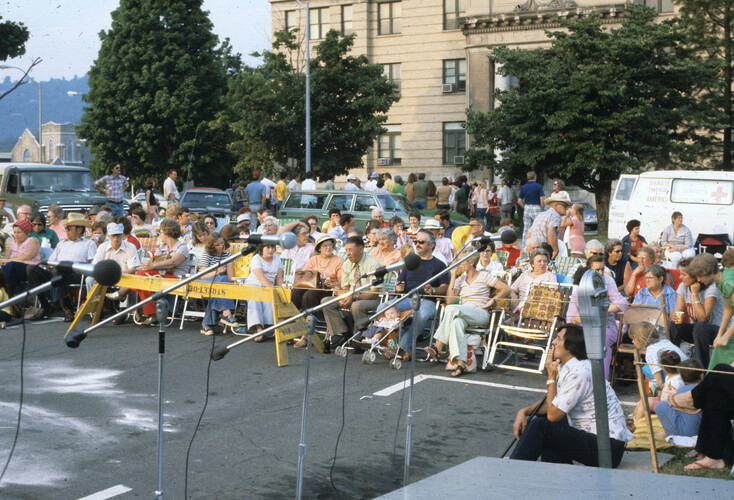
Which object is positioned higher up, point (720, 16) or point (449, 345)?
point (720, 16)

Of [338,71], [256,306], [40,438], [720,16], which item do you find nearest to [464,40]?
[338,71]

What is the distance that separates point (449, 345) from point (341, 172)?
28.0 m

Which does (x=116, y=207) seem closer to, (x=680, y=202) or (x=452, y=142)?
(x=680, y=202)

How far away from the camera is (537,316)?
35.0ft

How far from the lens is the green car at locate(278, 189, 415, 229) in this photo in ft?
72.4

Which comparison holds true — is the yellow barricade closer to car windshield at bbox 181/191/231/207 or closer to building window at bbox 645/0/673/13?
car windshield at bbox 181/191/231/207

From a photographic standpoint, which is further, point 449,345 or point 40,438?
point 449,345

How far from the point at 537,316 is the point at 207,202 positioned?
20.6 meters

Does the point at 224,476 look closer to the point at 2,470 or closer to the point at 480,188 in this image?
the point at 2,470

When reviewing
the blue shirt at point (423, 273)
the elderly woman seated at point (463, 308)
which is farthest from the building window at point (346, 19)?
the elderly woman seated at point (463, 308)

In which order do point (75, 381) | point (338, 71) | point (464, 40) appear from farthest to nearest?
point (464, 40), point (338, 71), point (75, 381)

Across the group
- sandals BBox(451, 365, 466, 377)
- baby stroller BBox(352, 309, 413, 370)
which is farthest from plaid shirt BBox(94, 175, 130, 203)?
sandals BBox(451, 365, 466, 377)

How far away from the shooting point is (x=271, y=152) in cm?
3816

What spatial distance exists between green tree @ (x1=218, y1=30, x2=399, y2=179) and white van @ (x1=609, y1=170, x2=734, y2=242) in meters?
16.6
